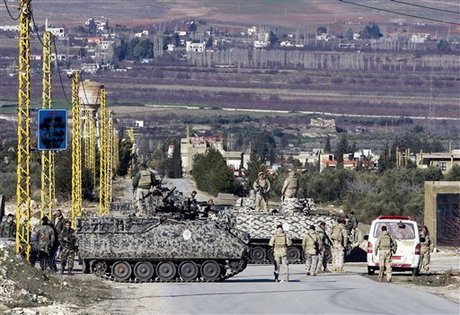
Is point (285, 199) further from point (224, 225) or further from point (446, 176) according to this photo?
point (446, 176)

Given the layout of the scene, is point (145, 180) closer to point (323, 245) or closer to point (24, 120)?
point (323, 245)

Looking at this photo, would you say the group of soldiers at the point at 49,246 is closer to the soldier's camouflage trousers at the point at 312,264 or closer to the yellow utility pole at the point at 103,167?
the soldier's camouflage trousers at the point at 312,264

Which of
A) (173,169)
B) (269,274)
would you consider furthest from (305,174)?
(269,274)

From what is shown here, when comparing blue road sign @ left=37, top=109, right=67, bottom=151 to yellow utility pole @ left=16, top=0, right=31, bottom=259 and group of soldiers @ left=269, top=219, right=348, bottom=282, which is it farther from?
group of soldiers @ left=269, top=219, right=348, bottom=282

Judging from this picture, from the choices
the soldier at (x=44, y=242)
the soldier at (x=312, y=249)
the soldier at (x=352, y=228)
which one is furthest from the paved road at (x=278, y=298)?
the soldier at (x=352, y=228)

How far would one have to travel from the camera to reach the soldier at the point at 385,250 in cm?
3884

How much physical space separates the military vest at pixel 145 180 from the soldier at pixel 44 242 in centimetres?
391

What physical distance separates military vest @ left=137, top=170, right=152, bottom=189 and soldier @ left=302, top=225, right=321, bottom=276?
3.91 m

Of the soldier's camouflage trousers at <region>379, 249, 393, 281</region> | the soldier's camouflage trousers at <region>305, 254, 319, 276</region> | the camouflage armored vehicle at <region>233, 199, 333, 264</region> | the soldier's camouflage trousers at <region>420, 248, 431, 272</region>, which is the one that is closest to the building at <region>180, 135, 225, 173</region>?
the camouflage armored vehicle at <region>233, 199, 333, 264</region>

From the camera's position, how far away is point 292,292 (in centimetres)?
3466

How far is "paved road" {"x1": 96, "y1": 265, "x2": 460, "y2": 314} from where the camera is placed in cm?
3058

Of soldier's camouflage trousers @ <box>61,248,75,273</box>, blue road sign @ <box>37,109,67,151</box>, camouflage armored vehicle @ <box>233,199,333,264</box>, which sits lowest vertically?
camouflage armored vehicle @ <box>233,199,333,264</box>

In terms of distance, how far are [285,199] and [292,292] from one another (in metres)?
15.1

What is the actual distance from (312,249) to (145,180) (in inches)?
169
